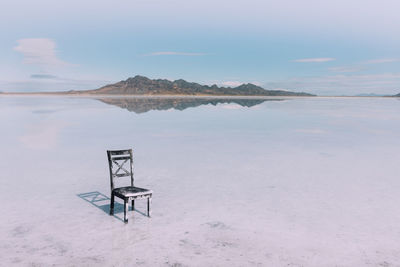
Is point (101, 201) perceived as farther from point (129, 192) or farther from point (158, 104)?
point (158, 104)

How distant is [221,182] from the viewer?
8.91 meters

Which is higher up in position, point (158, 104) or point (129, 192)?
point (158, 104)

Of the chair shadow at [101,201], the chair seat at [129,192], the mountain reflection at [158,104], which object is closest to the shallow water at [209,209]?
the chair shadow at [101,201]

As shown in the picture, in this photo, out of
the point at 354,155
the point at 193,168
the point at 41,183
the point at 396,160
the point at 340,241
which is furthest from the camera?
the point at 354,155

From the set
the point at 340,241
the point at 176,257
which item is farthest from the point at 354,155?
the point at 176,257

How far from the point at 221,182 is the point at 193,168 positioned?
1765 millimetres

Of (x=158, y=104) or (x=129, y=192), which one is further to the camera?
(x=158, y=104)

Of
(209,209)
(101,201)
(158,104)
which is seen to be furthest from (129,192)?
(158,104)

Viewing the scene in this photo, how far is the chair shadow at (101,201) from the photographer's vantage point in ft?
22.4

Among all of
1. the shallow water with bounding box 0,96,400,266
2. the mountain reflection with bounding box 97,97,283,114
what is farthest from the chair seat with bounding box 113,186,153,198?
the mountain reflection with bounding box 97,97,283,114

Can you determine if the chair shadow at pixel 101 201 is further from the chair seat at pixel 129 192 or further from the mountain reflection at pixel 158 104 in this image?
the mountain reflection at pixel 158 104

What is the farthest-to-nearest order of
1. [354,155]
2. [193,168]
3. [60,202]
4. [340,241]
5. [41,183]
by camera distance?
[354,155], [193,168], [41,183], [60,202], [340,241]

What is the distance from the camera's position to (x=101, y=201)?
734 cm

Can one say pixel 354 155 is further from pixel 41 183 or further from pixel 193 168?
pixel 41 183
